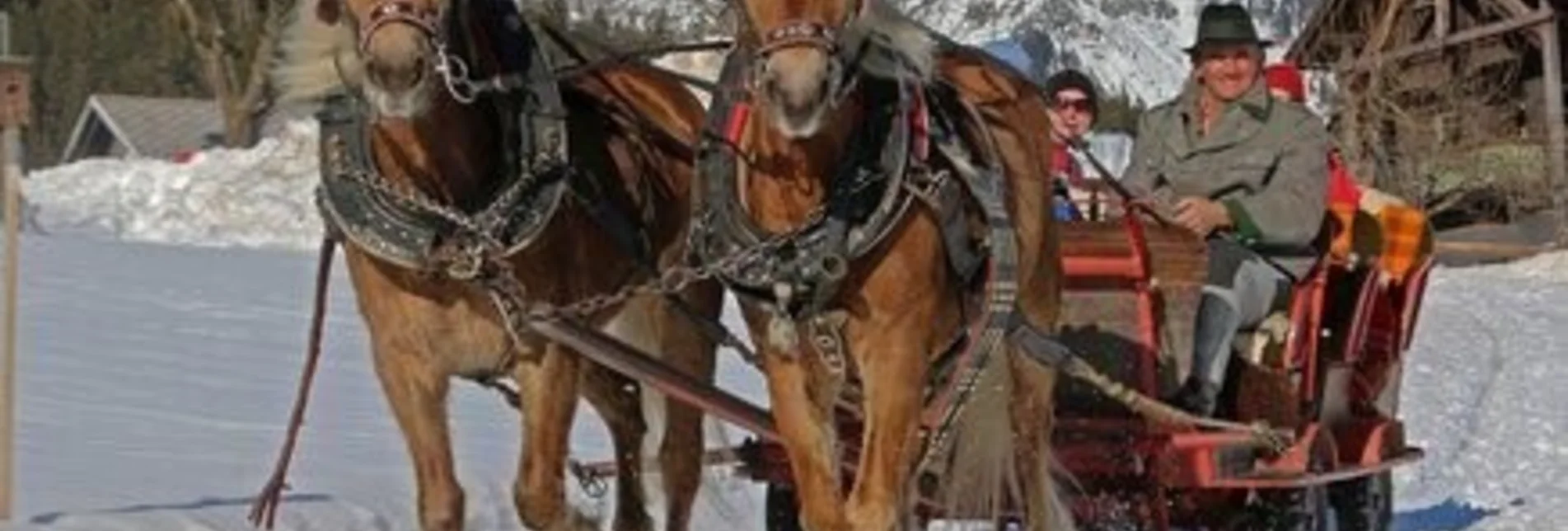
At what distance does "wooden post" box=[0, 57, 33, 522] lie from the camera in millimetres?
7418

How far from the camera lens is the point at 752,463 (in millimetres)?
7785

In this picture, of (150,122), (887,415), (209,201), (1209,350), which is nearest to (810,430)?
(887,415)

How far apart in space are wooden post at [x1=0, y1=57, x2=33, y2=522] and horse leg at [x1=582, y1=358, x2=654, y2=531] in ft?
5.03

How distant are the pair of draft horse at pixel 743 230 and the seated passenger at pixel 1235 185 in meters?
1.01

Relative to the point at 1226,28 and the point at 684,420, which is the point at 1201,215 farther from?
the point at 684,420

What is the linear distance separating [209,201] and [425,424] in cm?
2499

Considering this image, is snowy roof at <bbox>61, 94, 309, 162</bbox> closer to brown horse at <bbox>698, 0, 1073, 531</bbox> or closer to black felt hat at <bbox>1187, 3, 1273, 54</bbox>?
black felt hat at <bbox>1187, 3, 1273, 54</bbox>

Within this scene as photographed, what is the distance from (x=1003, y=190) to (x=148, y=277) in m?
13.4

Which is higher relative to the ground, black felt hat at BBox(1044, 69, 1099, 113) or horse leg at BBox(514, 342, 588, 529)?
black felt hat at BBox(1044, 69, 1099, 113)

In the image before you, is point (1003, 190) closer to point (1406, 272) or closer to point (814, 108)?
point (814, 108)

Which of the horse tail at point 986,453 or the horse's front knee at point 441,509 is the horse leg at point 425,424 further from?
the horse tail at point 986,453

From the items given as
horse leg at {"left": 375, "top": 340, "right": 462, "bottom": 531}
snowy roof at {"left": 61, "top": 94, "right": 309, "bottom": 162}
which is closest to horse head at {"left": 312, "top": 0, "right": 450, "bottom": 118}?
horse leg at {"left": 375, "top": 340, "right": 462, "bottom": 531}

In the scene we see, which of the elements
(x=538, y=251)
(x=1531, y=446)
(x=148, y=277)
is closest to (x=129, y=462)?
(x=538, y=251)

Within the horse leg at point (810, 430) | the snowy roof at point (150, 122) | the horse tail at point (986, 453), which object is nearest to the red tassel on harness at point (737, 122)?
the horse leg at point (810, 430)
